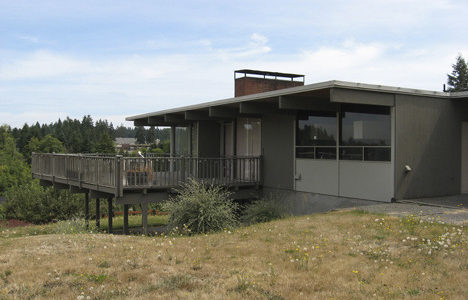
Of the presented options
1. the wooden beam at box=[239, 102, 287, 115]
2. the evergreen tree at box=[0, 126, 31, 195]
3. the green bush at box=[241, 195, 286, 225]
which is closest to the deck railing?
the wooden beam at box=[239, 102, 287, 115]

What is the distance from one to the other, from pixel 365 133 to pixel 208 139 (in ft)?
28.0

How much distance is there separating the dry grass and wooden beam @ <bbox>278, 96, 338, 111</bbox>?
4.28 m

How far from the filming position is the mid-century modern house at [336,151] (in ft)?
37.4

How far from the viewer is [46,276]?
19.4 feet

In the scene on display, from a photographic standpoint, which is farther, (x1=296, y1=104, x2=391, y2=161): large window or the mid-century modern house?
(x1=296, y1=104, x2=391, y2=161): large window

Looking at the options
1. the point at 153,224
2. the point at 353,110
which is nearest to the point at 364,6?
the point at 353,110

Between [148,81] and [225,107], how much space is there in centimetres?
1314

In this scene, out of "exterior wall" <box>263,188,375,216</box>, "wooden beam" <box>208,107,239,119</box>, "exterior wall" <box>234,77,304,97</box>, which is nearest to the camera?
"exterior wall" <box>263,188,375,216</box>

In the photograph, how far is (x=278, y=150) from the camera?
14.9 m

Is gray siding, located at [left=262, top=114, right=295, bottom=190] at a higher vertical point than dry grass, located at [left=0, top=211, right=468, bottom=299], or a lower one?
higher

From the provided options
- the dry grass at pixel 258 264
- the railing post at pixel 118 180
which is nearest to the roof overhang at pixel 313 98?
the dry grass at pixel 258 264

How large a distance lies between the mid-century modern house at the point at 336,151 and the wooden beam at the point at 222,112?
4 centimetres

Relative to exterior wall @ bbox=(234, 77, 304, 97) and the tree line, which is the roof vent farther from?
the tree line

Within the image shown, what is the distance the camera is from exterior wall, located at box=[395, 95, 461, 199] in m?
11.4
